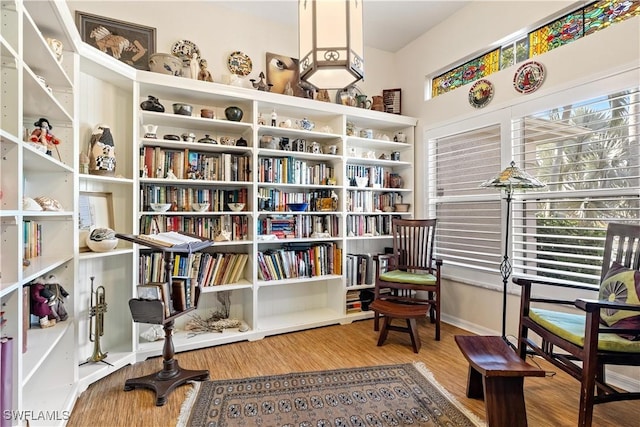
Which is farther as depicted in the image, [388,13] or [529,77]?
[388,13]

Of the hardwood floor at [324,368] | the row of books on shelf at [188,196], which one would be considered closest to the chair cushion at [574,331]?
the hardwood floor at [324,368]

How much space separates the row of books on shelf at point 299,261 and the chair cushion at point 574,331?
1.81m

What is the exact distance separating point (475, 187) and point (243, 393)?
269 cm

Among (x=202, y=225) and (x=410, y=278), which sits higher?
(x=202, y=225)

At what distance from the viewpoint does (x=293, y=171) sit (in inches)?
123

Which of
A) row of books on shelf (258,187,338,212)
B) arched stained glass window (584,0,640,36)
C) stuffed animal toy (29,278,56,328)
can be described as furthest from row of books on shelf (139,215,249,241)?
arched stained glass window (584,0,640,36)

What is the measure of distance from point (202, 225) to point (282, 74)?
70.4 inches

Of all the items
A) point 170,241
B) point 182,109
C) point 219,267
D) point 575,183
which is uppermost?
point 182,109

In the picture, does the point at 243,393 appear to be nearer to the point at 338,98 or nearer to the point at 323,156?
the point at 323,156

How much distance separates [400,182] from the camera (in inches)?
149

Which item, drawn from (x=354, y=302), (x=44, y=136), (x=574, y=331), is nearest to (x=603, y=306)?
(x=574, y=331)

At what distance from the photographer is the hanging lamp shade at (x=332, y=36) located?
1.49 meters

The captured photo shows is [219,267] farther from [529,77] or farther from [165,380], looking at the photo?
[529,77]

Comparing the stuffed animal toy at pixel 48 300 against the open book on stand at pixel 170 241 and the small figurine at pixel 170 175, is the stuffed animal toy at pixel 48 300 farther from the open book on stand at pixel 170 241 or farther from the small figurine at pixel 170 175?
the small figurine at pixel 170 175
